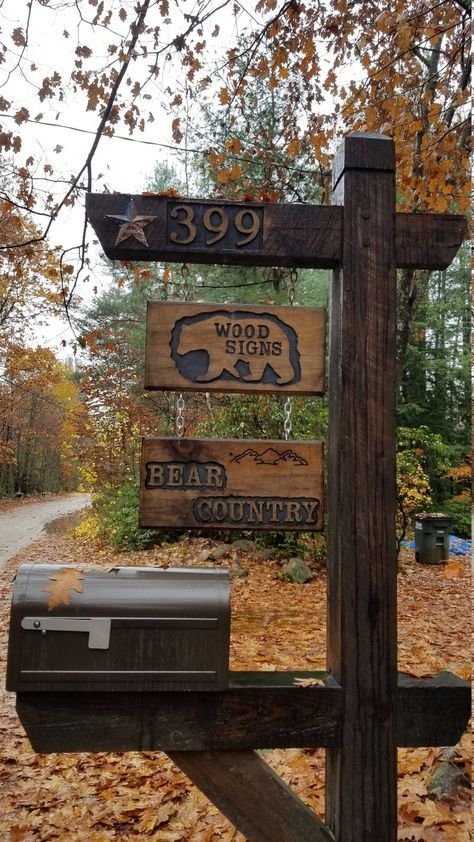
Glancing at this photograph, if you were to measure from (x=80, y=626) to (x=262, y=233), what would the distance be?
4.77 feet

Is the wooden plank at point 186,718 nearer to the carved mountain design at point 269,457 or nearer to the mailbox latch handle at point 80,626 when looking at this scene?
the mailbox latch handle at point 80,626

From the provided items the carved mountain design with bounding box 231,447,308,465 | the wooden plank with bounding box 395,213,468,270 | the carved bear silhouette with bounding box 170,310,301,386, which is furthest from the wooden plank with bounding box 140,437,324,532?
the wooden plank with bounding box 395,213,468,270

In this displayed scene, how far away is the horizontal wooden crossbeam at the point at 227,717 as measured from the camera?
179 cm

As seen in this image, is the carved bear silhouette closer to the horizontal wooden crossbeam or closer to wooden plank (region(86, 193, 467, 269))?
wooden plank (region(86, 193, 467, 269))

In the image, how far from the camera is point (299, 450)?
6.59 feet

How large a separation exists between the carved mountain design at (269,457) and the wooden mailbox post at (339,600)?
0.36 ft

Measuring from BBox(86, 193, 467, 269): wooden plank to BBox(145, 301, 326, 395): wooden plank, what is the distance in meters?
0.20

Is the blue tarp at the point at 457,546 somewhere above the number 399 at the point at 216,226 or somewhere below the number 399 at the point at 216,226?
below

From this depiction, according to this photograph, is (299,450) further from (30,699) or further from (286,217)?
(30,699)

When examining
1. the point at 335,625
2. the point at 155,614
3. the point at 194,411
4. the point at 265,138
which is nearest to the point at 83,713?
the point at 155,614

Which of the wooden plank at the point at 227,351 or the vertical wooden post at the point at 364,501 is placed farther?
the wooden plank at the point at 227,351

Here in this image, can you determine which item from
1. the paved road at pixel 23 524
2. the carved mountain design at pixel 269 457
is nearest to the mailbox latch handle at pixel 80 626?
the carved mountain design at pixel 269 457

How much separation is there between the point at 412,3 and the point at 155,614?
21.7 ft

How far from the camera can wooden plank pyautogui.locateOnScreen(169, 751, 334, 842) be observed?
1.83m
